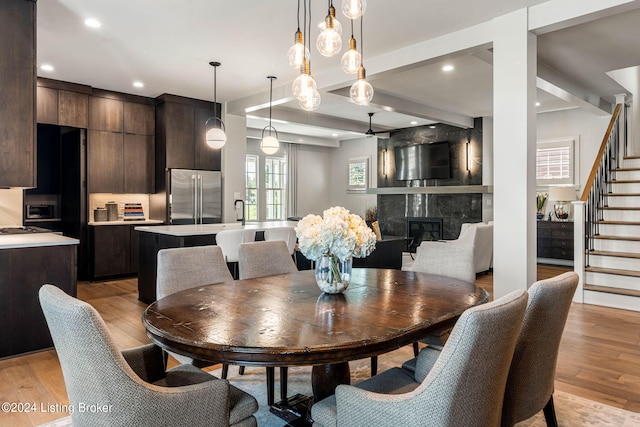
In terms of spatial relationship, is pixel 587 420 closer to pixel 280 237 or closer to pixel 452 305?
pixel 452 305

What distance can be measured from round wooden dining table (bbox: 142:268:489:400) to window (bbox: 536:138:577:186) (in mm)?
6569

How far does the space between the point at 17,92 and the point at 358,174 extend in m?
8.87

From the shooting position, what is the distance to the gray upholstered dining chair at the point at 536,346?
5.24 ft

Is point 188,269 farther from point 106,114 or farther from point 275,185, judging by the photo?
point 275,185

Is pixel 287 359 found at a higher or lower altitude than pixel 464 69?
lower

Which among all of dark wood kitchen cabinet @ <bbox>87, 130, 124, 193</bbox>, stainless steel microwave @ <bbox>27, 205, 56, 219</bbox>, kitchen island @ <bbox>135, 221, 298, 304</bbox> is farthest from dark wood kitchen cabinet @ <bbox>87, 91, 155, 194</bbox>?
kitchen island @ <bbox>135, 221, 298, 304</bbox>

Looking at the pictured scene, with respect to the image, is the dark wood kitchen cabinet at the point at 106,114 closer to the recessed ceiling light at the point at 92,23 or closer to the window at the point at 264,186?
the recessed ceiling light at the point at 92,23

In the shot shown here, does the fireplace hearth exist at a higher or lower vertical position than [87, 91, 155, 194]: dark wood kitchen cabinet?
lower

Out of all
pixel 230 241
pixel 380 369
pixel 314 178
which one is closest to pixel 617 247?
pixel 380 369

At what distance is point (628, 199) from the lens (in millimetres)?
6035

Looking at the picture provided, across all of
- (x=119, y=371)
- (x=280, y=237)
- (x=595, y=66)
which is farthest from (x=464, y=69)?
(x=119, y=371)

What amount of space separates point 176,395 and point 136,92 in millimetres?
6132

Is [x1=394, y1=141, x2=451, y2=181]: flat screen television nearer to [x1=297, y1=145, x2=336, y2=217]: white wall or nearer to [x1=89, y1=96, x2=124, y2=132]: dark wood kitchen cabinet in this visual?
[x1=297, y1=145, x2=336, y2=217]: white wall

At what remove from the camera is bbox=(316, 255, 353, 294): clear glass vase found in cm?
208
